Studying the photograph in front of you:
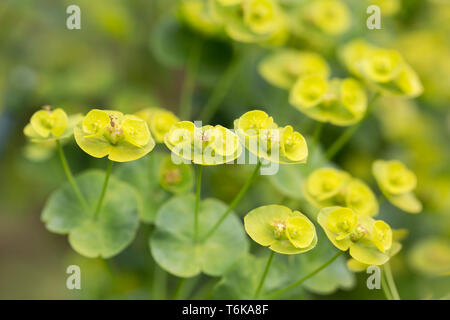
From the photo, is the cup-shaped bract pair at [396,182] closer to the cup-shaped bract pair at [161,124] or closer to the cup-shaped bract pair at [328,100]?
the cup-shaped bract pair at [328,100]

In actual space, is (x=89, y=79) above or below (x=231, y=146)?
below

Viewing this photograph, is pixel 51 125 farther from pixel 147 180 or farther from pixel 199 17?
pixel 199 17

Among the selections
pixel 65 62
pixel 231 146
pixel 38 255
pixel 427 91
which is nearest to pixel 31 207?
pixel 38 255

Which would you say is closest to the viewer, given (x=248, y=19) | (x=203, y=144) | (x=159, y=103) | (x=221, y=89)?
(x=203, y=144)

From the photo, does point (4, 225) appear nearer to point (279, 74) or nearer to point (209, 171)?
point (209, 171)

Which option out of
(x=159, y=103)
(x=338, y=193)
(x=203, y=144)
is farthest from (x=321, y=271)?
(x=159, y=103)

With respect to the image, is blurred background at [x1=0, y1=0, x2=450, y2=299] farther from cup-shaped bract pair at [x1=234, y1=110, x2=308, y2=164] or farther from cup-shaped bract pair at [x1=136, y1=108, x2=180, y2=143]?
cup-shaped bract pair at [x1=234, y1=110, x2=308, y2=164]

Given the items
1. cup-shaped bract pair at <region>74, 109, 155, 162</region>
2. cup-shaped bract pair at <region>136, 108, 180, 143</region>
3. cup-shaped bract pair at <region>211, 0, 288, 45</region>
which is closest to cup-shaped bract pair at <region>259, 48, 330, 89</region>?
cup-shaped bract pair at <region>211, 0, 288, 45</region>
